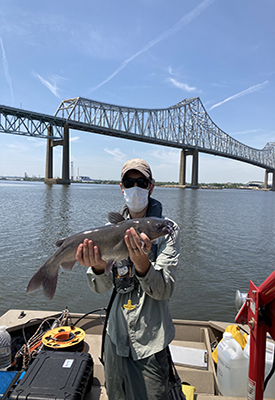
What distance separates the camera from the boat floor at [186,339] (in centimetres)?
368

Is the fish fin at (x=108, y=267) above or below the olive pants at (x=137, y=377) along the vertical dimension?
above

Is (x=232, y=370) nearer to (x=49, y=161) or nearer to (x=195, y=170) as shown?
(x=49, y=161)

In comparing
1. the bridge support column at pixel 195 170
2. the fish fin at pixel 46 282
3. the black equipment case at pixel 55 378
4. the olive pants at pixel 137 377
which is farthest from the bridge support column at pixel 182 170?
the olive pants at pixel 137 377

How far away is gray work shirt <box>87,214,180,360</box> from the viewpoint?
211 centimetres

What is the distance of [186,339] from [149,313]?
9.68 ft

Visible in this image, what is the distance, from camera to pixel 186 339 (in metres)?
4.66

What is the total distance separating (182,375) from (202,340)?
1005 mm

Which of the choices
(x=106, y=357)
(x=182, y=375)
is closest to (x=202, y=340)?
(x=182, y=375)

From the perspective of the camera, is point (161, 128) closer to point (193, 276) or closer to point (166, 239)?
point (193, 276)

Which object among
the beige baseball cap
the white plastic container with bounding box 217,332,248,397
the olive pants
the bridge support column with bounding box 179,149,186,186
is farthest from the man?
the bridge support column with bounding box 179,149,186,186

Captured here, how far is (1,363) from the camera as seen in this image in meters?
3.74

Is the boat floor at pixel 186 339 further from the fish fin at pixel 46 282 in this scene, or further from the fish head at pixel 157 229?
the fish head at pixel 157 229

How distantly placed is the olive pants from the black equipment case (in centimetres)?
62

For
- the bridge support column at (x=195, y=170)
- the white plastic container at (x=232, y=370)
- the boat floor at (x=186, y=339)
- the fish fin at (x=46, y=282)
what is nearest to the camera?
the fish fin at (x=46, y=282)
